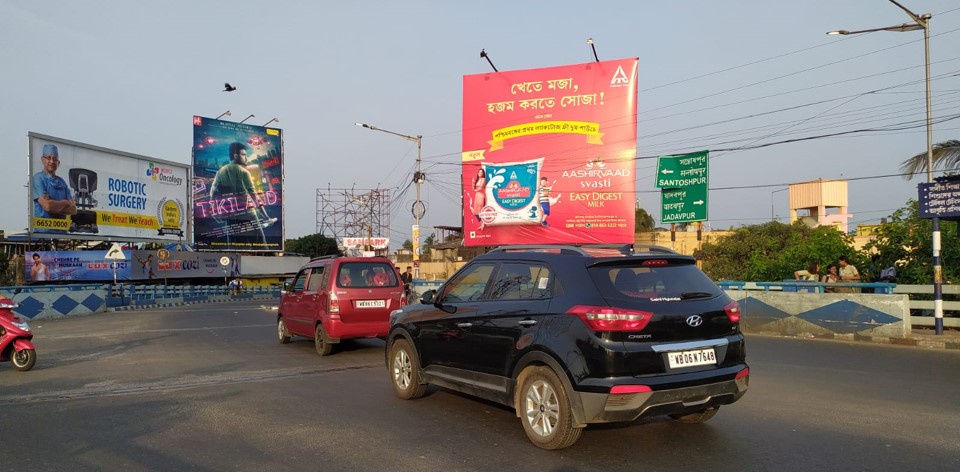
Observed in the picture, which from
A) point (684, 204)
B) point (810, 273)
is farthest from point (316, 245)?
point (810, 273)

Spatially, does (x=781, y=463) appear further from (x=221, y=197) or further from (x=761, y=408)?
(x=221, y=197)

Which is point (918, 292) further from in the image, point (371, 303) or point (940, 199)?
point (371, 303)

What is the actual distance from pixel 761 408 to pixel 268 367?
7.11 meters

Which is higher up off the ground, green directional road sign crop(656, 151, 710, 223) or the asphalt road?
green directional road sign crop(656, 151, 710, 223)

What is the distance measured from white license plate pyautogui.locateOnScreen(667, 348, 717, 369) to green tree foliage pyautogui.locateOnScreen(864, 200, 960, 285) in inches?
518

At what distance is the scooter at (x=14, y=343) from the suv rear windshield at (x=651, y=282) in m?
9.08

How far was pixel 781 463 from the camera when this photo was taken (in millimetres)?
5078

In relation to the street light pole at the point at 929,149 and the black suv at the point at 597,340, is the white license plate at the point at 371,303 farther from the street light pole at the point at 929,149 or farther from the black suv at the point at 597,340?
the street light pole at the point at 929,149

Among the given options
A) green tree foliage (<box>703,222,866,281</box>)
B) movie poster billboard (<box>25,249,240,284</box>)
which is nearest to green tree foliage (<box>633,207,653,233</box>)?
green tree foliage (<box>703,222,866,281</box>)

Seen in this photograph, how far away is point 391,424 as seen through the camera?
21.2ft

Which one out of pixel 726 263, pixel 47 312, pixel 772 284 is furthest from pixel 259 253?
pixel 772 284

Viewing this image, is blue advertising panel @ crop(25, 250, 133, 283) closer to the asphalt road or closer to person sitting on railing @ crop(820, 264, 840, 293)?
the asphalt road

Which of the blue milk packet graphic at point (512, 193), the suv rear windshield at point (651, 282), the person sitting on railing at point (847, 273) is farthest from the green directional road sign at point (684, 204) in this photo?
the suv rear windshield at point (651, 282)

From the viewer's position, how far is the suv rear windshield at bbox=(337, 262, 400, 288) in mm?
11555
